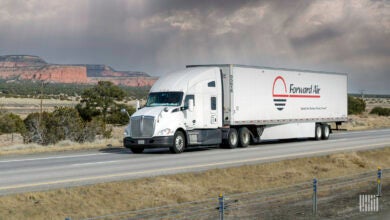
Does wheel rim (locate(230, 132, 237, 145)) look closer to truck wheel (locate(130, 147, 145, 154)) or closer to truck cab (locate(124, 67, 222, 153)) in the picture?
truck cab (locate(124, 67, 222, 153))

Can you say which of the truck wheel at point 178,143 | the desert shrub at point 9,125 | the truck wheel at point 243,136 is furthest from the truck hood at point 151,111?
the desert shrub at point 9,125

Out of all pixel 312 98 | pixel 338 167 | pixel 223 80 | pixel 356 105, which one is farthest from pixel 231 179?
pixel 356 105

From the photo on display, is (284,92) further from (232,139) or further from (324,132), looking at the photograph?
(232,139)

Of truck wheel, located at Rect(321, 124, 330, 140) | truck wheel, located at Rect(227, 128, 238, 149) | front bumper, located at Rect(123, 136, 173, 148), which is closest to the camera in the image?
front bumper, located at Rect(123, 136, 173, 148)

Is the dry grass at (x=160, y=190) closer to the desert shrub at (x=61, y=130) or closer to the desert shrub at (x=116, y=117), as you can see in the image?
the desert shrub at (x=61, y=130)

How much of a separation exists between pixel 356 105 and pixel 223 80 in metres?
70.3

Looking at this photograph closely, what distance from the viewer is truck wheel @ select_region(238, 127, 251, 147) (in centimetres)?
2988

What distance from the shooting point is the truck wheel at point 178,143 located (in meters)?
26.1

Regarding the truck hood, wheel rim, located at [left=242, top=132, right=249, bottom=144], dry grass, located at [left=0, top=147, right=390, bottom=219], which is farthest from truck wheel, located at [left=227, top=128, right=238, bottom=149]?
dry grass, located at [left=0, top=147, right=390, bottom=219]

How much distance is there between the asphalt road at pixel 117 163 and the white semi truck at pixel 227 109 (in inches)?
33.7

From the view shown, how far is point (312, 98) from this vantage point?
3569 centimetres

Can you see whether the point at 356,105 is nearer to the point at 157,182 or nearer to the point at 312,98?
the point at 312,98

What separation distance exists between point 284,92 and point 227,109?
5.39m

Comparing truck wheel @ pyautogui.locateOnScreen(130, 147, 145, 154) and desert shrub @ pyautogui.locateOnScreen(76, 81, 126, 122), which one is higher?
desert shrub @ pyautogui.locateOnScreen(76, 81, 126, 122)
